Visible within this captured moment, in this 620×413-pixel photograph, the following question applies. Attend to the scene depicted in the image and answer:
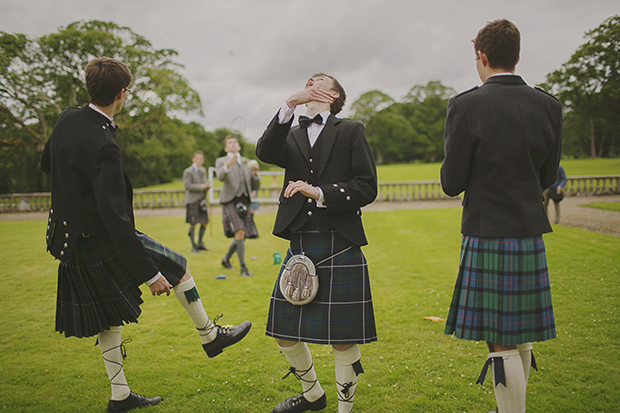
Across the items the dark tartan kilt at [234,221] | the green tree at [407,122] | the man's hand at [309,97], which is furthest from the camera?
the green tree at [407,122]

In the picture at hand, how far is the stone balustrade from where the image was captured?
19.7 m

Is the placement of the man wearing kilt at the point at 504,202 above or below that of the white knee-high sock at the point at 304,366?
above

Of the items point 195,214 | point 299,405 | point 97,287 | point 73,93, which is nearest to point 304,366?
point 299,405

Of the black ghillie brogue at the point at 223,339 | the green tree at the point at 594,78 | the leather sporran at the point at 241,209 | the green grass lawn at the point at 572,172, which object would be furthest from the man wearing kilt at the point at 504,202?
the green grass lawn at the point at 572,172

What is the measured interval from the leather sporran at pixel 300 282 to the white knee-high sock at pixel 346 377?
0.44 m

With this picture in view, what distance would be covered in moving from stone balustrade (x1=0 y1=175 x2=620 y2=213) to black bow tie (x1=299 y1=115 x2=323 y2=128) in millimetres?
16455

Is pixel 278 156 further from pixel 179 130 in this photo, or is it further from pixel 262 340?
pixel 179 130

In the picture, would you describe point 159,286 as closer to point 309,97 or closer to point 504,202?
point 309,97

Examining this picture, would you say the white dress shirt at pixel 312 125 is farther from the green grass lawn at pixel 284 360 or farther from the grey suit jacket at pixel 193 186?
the grey suit jacket at pixel 193 186

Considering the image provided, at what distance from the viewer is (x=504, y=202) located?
2.22 meters

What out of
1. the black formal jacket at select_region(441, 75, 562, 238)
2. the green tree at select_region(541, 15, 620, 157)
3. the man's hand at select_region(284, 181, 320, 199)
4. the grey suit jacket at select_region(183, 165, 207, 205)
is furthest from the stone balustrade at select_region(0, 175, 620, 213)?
the black formal jacket at select_region(441, 75, 562, 238)

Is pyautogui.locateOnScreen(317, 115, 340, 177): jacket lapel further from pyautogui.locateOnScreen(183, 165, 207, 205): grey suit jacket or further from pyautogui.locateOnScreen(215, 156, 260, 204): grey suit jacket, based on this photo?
pyautogui.locateOnScreen(183, 165, 207, 205): grey suit jacket

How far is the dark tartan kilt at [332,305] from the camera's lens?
8.27ft

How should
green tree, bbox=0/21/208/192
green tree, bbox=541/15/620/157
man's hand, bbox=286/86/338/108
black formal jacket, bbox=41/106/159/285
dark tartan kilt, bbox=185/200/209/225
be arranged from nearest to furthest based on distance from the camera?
black formal jacket, bbox=41/106/159/285 < man's hand, bbox=286/86/338/108 < dark tartan kilt, bbox=185/200/209/225 < green tree, bbox=541/15/620/157 < green tree, bbox=0/21/208/192
